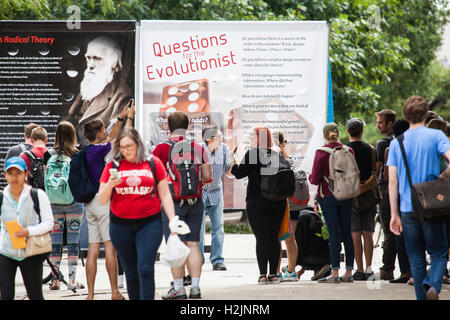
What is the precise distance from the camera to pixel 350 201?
9.38 meters

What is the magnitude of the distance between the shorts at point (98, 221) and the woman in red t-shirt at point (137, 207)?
1.42 metres

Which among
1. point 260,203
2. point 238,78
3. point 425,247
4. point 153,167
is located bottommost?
point 425,247

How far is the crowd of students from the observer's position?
6.66 metres

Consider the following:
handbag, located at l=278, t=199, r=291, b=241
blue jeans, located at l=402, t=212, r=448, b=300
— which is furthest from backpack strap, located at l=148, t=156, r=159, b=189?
handbag, located at l=278, t=199, r=291, b=241

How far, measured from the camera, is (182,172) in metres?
8.10

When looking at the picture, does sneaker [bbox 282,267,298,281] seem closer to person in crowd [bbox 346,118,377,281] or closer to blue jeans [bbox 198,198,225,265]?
person in crowd [bbox 346,118,377,281]

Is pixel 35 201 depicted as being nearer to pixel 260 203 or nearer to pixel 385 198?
pixel 260 203

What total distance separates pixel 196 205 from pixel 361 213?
243 centimetres

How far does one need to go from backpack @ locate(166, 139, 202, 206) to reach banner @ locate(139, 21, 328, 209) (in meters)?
3.51

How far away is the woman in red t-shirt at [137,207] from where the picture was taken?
21.8 feet

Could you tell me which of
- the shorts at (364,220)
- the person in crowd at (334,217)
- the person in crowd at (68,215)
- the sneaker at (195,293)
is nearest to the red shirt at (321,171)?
the person in crowd at (334,217)

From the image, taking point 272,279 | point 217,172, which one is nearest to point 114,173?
point 272,279

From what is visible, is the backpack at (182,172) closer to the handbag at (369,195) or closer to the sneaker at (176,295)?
the sneaker at (176,295)
